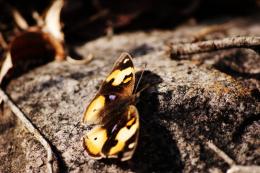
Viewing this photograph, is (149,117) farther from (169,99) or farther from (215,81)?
(215,81)

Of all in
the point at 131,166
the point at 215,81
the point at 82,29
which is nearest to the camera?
the point at 131,166

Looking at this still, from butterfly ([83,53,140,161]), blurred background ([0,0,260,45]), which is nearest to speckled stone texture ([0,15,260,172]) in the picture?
butterfly ([83,53,140,161])

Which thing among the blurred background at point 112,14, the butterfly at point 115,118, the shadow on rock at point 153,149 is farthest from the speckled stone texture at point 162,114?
the blurred background at point 112,14

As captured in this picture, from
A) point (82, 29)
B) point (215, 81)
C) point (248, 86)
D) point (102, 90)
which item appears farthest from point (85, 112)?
point (82, 29)

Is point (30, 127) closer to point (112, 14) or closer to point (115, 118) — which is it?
point (115, 118)

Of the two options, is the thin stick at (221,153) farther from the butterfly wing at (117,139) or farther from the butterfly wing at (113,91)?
the butterfly wing at (113,91)
